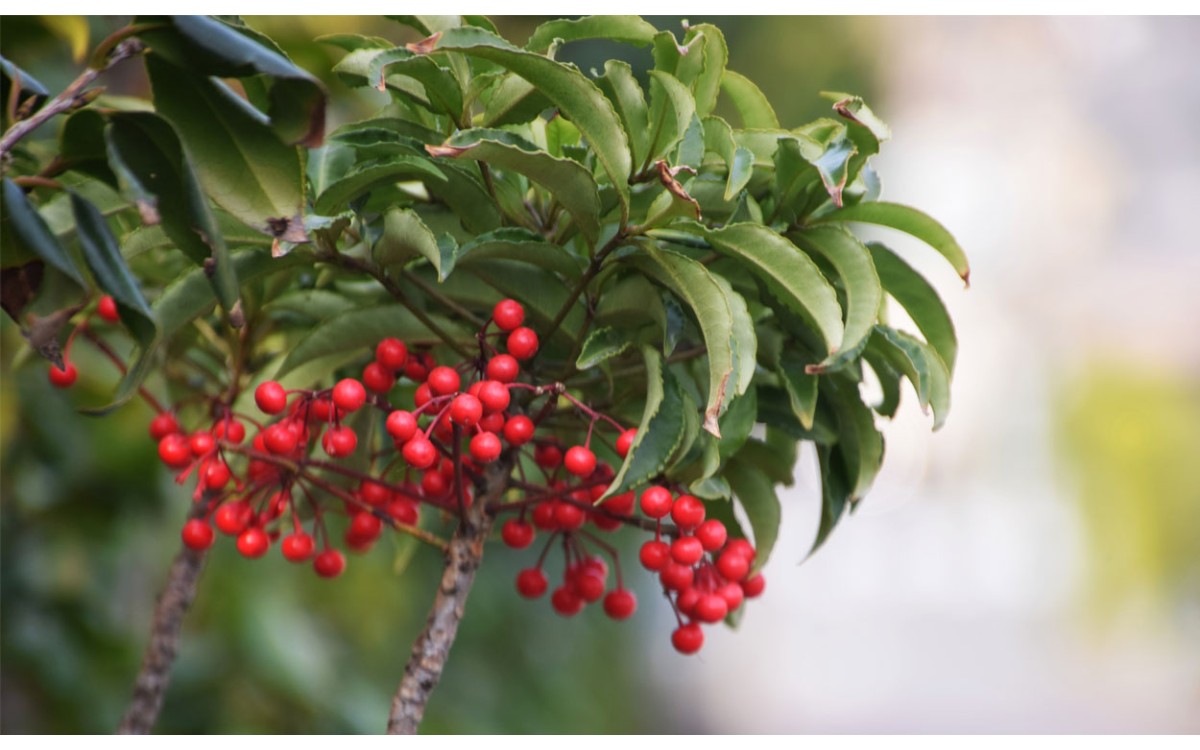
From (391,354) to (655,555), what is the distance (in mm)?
269

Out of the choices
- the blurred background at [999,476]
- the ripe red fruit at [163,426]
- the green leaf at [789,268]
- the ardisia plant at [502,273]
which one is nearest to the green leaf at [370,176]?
the ardisia plant at [502,273]

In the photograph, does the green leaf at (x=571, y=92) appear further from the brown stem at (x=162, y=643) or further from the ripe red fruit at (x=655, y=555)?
the brown stem at (x=162, y=643)

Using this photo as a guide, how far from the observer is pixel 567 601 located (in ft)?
3.43

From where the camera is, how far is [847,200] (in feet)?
2.77

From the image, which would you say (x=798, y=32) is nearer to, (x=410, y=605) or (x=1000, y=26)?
(x=410, y=605)

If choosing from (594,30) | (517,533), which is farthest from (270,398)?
(594,30)

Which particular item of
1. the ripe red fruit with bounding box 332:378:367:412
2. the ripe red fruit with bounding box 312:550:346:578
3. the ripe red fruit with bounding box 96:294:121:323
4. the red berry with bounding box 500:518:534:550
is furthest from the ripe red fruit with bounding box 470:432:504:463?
the ripe red fruit with bounding box 96:294:121:323

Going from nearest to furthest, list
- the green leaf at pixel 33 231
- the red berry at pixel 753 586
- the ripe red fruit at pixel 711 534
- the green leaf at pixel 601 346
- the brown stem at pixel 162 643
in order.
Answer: the green leaf at pixel 33 231 → the green leaf at pixel 601 346 → the ripe red fruit at pixel 711 534 → the red berry at pixel 753 586 → the brown stem at pixel 162 643

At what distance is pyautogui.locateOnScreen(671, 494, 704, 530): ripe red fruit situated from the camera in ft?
2.82

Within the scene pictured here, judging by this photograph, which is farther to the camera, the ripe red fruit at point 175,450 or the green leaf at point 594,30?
the ripe red fruit at point 175,450

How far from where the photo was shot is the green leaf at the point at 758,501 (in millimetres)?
957

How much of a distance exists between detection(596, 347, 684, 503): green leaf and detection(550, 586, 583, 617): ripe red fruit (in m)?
0.28

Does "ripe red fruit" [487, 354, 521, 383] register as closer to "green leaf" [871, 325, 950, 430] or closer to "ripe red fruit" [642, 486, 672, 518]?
"ripe red fruit" [642, 486, 672, 518]

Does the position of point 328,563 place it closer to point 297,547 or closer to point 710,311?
point 297,547
